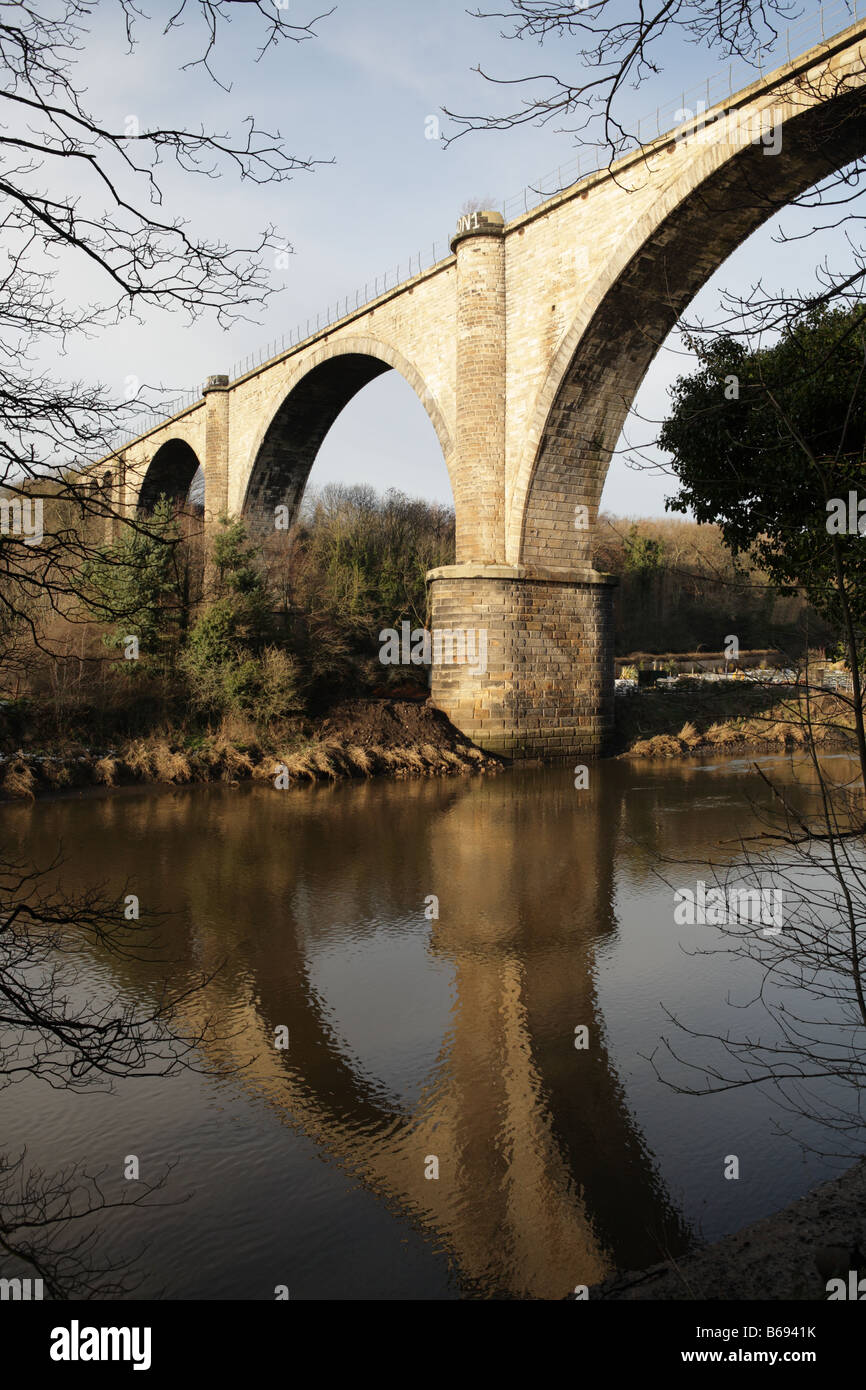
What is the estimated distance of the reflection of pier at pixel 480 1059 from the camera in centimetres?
309

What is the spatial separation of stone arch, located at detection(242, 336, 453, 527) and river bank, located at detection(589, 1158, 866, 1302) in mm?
18757

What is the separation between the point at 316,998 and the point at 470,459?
12575mm

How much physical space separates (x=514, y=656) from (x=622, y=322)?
5.59 m

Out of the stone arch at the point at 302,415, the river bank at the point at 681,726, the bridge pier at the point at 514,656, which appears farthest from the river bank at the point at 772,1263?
the stone arch at the point at 302,415

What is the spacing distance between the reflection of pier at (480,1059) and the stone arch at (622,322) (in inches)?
265

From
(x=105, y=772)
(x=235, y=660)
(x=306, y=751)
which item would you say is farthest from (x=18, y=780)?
(x=235, y=660)

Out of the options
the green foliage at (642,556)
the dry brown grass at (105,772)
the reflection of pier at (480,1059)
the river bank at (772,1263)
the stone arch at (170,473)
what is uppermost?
the stone arch at (170,473)

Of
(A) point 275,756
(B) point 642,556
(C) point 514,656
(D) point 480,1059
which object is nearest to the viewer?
(D) point 480,1059

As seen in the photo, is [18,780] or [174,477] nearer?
[18,780]

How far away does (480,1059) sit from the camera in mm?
4422

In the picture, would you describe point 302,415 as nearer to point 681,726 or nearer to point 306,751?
point 681,726

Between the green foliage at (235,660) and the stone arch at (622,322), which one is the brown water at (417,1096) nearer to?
the green foliage at (235,660)
